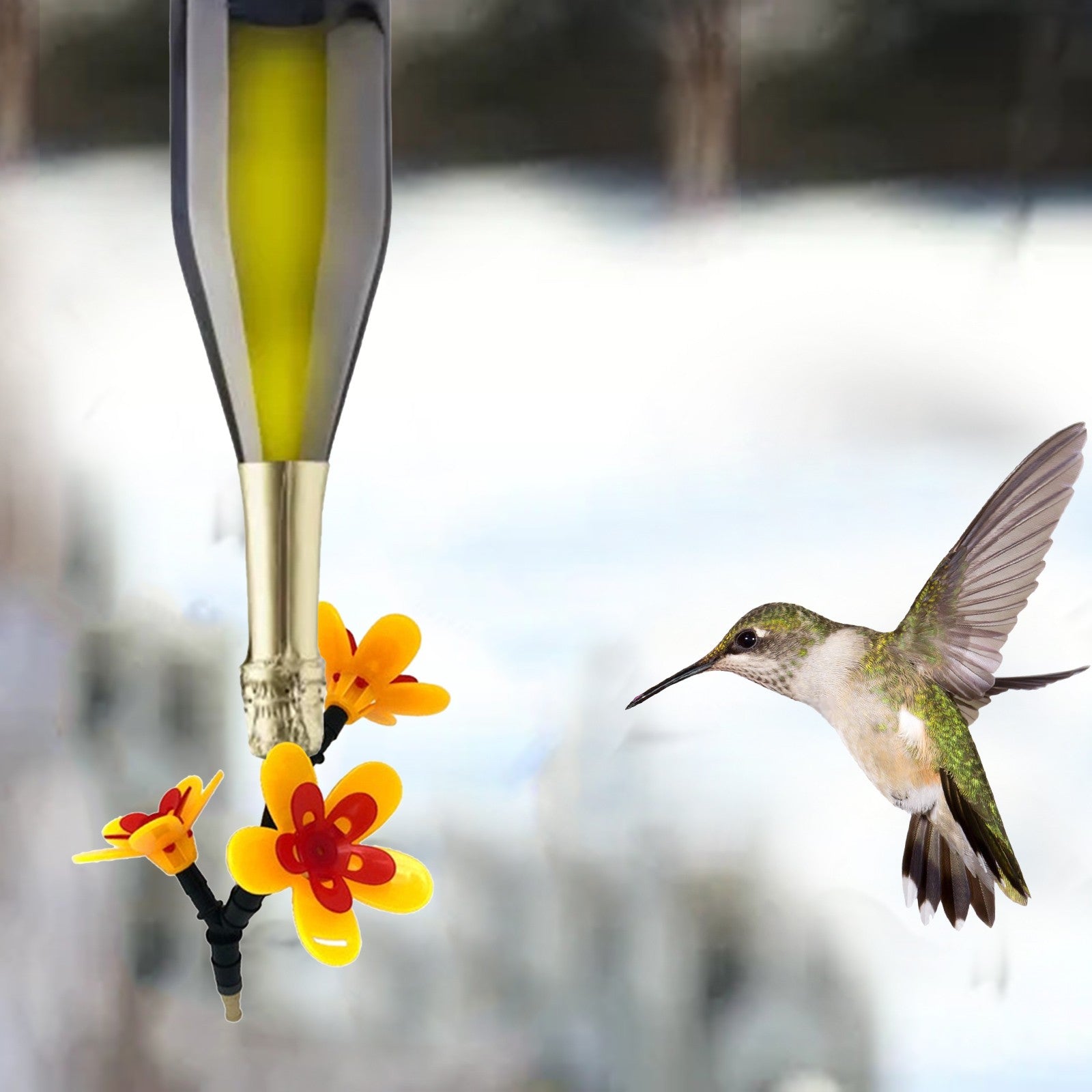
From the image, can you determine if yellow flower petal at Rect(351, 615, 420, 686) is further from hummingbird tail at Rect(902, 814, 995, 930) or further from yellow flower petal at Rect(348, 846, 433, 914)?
hummingbird tail at Rect(902, 814, 995, 930)

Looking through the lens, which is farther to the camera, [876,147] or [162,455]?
[162,455]

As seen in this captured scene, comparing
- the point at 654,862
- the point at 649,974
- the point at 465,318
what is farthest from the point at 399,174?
the point at 649,974

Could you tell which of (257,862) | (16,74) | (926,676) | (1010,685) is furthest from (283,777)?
(16,74)

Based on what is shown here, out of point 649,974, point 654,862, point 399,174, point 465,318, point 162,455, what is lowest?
point 649,974

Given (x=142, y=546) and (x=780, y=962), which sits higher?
(x=142, y=546)

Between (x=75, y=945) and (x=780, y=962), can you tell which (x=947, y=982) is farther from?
(x=75, y=945)
